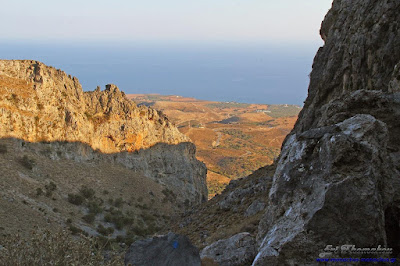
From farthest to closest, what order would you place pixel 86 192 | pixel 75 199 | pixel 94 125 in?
pixel 94 125 → pixel 86 192 → pixel 75 199

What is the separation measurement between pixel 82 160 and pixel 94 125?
4.28 metres

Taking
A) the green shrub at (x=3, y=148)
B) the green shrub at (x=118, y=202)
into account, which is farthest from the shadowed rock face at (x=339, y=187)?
the green shrub at (x=3, y=148)

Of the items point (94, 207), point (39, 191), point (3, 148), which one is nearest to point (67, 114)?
point (3, 148)

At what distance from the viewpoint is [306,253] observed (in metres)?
5.52

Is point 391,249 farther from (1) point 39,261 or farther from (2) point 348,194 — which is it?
(1) point 39,261

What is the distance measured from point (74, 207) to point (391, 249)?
21.5 meters

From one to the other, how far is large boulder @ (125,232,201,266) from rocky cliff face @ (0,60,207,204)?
65.9 feet

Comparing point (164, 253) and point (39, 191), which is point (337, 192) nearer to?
point (164, 253)

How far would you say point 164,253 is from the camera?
7871 mm

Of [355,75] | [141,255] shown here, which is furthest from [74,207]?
[355,75]

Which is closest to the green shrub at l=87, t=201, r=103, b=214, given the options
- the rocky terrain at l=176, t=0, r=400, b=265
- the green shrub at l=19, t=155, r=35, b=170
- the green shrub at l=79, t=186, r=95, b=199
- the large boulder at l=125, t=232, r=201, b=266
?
the green shrub at l=79, t=186, r=95, b=199

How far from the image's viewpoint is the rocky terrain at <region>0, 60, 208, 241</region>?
837 inches

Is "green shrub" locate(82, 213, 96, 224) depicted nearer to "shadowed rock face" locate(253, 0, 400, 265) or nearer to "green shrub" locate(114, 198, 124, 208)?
"green shrub" locate(114, 198, 124, 208)

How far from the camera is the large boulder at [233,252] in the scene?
7.61m
